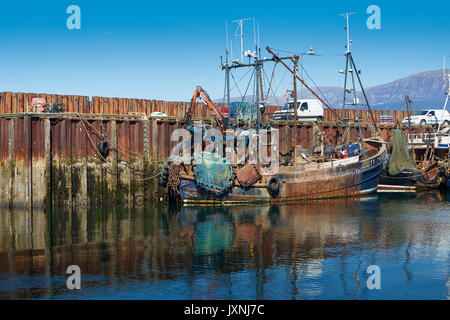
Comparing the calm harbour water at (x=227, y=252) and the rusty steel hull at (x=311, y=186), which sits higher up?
the rusty steel hull at (x=311, y=186)

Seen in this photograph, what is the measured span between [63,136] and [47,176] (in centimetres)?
235

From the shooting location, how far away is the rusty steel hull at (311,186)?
30547mm

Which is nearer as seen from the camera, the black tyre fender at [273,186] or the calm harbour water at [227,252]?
the calm harbour water at [227,252]

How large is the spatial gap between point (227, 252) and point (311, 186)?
13755mm

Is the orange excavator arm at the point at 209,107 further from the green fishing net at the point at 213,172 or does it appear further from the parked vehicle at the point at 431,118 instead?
the parked vehicle at the point at 431,118

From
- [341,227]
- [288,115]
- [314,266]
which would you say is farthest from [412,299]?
[288,115]

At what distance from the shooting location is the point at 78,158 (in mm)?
29672

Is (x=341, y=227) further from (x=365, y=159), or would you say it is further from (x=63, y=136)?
(x=63, y=136)

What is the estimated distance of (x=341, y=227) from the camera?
24406 mm

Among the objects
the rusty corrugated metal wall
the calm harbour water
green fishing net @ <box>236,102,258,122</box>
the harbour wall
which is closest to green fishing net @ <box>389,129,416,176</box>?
the calm harbour water

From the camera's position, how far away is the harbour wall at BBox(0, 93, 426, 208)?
28.6 m

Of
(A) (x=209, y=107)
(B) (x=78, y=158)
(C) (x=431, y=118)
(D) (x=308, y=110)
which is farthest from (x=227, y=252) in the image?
(C) (x=431, y=118)

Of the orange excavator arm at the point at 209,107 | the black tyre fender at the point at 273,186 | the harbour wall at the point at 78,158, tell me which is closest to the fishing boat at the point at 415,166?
the black tyre fender at the point at 273,186

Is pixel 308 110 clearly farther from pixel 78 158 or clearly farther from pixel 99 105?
pixel 78 158
